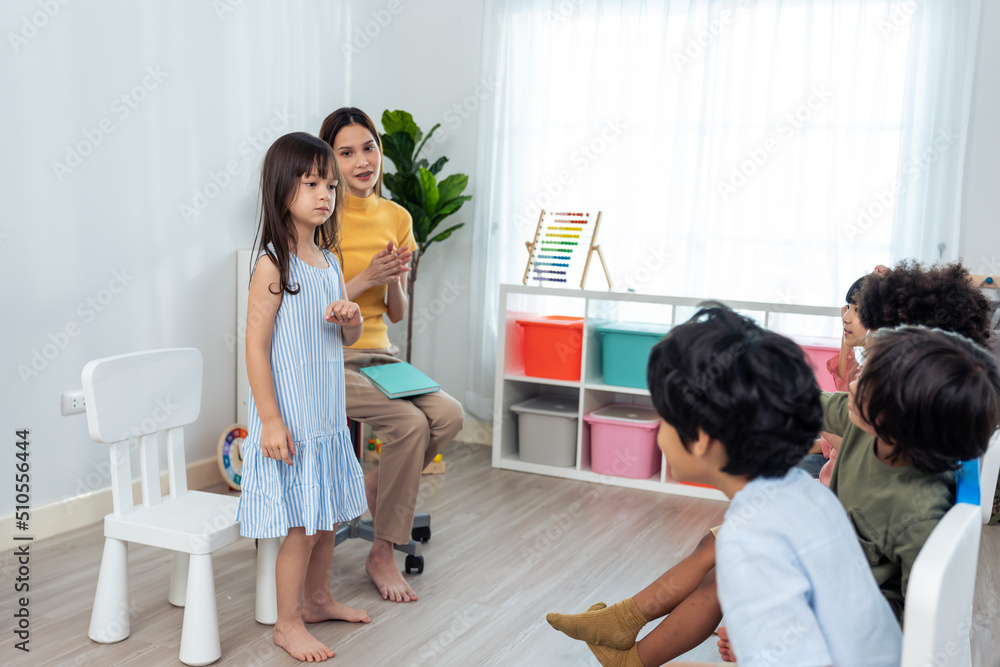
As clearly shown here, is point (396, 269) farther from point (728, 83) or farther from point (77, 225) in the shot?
point (728, 83)

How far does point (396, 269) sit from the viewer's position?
7.10 feet

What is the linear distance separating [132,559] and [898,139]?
3.03m

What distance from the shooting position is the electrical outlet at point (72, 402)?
2590mm

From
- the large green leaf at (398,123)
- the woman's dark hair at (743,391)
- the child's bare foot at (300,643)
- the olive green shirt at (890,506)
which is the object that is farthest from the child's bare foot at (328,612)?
the large green leaf at (398,123)

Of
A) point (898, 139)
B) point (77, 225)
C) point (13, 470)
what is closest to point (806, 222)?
point (898, 139)

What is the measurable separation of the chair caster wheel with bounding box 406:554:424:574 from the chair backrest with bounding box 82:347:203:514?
645 mm

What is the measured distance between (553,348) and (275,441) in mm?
1862

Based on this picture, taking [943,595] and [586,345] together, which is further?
[586,345]

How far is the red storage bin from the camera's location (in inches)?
136

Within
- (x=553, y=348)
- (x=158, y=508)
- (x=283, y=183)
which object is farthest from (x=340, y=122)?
(x=553, y=348)

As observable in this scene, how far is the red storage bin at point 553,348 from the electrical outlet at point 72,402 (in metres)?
1.67

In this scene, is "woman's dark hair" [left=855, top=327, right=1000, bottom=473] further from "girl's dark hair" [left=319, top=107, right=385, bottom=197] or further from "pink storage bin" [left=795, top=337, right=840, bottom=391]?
"pink storage bin" [left=795, top=337, right=840, bottom=391]

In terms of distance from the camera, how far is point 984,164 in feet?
10.5

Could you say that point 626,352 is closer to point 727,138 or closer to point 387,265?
point 727,138
